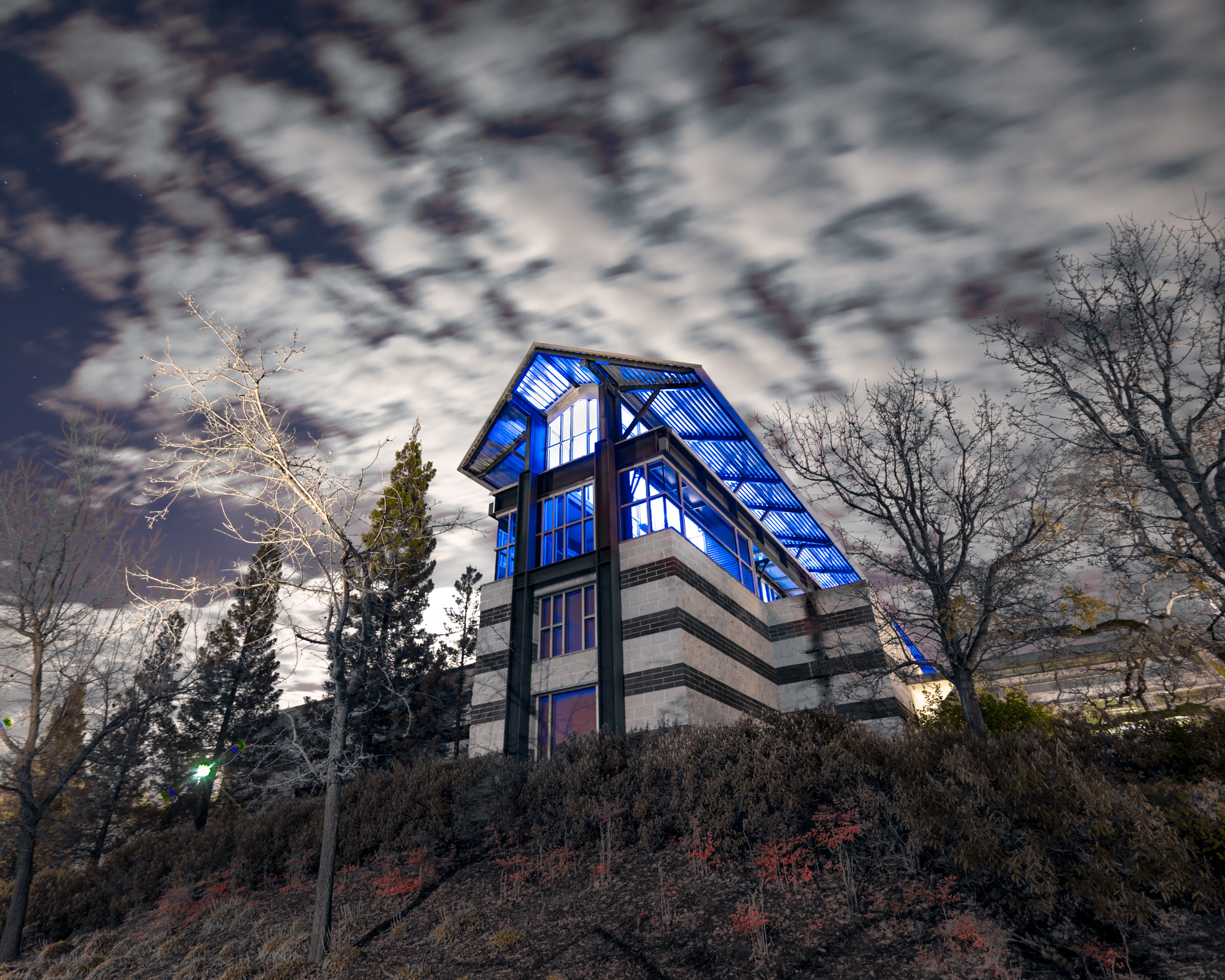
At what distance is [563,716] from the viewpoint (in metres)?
19.6

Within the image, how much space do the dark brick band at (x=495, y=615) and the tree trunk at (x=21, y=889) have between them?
12469 millimetres

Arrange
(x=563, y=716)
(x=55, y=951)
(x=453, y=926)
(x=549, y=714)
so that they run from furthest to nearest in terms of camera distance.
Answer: (x=549, y=714)
(x=563, y=716)
(x=55, y=951)
(x=453, y=926)

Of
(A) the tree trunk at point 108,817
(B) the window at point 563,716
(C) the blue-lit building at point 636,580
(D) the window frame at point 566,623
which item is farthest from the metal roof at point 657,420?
(A) the tree trunk at point 108,817

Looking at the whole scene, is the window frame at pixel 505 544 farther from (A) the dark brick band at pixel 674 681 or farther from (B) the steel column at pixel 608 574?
(A) the dark brick band at pixel 674 681

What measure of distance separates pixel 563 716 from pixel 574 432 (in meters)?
11.3

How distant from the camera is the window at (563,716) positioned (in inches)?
747

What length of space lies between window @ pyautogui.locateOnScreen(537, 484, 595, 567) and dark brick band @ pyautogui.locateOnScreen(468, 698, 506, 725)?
5145mm

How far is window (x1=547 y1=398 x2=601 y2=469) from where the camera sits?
24250mm

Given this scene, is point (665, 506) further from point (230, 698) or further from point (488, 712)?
point (230, 698)

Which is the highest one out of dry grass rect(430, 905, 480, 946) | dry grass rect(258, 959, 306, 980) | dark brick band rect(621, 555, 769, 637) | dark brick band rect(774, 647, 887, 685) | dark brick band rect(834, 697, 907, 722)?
dark brick band rect(621, 555, 769, 637)

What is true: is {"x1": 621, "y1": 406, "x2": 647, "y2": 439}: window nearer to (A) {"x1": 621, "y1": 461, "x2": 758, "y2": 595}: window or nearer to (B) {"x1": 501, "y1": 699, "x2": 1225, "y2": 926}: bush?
(A) {"x1": 621, "y1": 461, "x2": 758, "y2": 595}: window

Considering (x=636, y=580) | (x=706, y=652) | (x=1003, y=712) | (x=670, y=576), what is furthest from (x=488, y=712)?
(x=1003, y=712)

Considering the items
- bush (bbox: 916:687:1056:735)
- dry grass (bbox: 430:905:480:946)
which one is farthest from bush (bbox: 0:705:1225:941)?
dry grass (bbox: 430:905:480:946)

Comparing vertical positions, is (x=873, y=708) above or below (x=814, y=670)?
Answer: below
